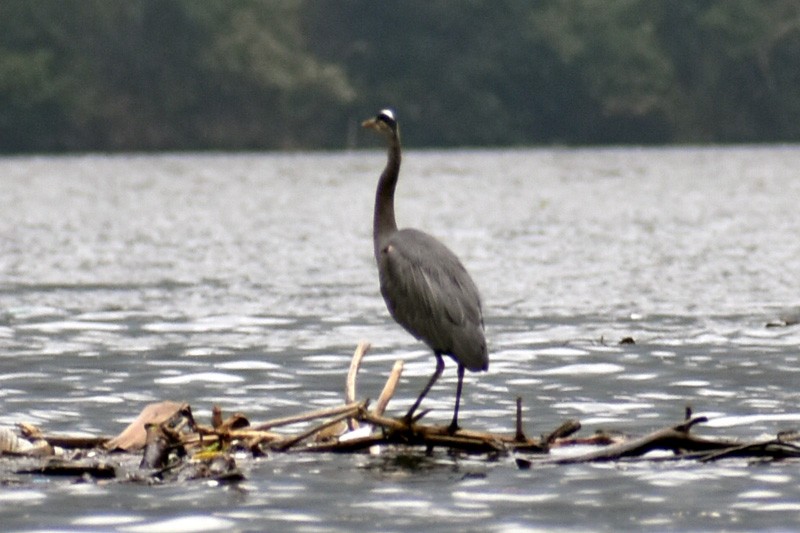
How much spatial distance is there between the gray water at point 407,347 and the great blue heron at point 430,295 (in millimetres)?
666

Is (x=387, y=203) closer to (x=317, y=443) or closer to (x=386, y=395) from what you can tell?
(x=386, y=395)

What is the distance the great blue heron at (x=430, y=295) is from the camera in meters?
11.2

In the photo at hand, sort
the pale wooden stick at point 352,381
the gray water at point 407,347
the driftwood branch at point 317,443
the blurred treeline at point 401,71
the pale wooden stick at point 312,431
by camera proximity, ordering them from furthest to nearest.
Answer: the blurred treeline at point 401,71 < the pale wooden stick at point 352,381 < the pale wooden stick at point 312,431 < the driftwood branch at point 317,443 < the gray water at point 407,347

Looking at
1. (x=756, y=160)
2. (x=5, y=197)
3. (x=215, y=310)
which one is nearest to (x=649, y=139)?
(x=756, y=160)

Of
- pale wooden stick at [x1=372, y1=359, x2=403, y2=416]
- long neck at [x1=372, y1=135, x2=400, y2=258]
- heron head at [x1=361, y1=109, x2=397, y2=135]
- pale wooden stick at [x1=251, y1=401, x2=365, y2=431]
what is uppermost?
heron head at [x1=361, y1=109, x2=397, y2=135]

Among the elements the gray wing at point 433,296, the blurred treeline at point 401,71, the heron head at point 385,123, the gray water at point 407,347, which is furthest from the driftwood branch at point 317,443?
the blurred treeline at point 401,71

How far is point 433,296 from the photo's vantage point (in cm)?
1145

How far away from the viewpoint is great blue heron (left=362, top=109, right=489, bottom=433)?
11.2 meters

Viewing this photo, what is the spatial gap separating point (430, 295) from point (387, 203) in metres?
1.00

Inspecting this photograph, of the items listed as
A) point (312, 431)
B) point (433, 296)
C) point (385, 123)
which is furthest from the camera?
point (385, 123)

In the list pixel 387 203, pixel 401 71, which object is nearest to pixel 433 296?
pixel 387 203

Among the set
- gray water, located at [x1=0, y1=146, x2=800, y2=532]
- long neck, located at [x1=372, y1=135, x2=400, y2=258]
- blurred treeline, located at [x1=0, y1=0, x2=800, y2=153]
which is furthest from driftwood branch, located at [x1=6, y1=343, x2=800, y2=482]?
blurred treeline, located at [x1=0, y1=0, x2=800, y2=153]

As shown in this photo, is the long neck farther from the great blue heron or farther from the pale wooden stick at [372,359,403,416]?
the pale wooden stick at [372,359,403,416]

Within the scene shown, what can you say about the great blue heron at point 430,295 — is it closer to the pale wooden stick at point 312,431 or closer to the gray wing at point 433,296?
the gray wing at point 433,296
